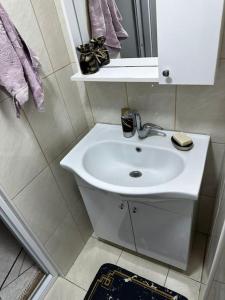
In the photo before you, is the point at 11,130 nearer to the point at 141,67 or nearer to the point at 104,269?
the point at 141,67

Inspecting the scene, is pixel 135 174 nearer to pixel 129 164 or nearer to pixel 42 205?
pixel 129 164

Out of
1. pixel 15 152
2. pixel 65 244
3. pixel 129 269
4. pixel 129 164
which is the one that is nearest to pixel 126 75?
pixel 129 164

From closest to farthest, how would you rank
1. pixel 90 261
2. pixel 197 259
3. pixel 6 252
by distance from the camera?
pixel 197 259, pixel 90 261, pixel 6 252

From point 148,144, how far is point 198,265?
0.91 meters

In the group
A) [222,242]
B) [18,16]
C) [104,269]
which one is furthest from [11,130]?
Answer: [104,269]

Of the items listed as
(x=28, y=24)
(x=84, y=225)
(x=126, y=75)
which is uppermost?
(x=28, y=24)

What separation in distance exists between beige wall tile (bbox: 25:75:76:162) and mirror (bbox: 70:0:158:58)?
270mm

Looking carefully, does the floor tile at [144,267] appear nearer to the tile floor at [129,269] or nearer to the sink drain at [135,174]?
the tile floor at [129,269]

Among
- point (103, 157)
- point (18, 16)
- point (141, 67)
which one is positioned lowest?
point (103, 157)

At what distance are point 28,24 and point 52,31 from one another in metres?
0.14

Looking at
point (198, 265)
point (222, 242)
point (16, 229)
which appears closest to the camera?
point (222, 242)

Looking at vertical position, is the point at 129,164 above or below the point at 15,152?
below

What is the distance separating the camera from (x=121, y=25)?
0.96m

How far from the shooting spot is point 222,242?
0.68 m
